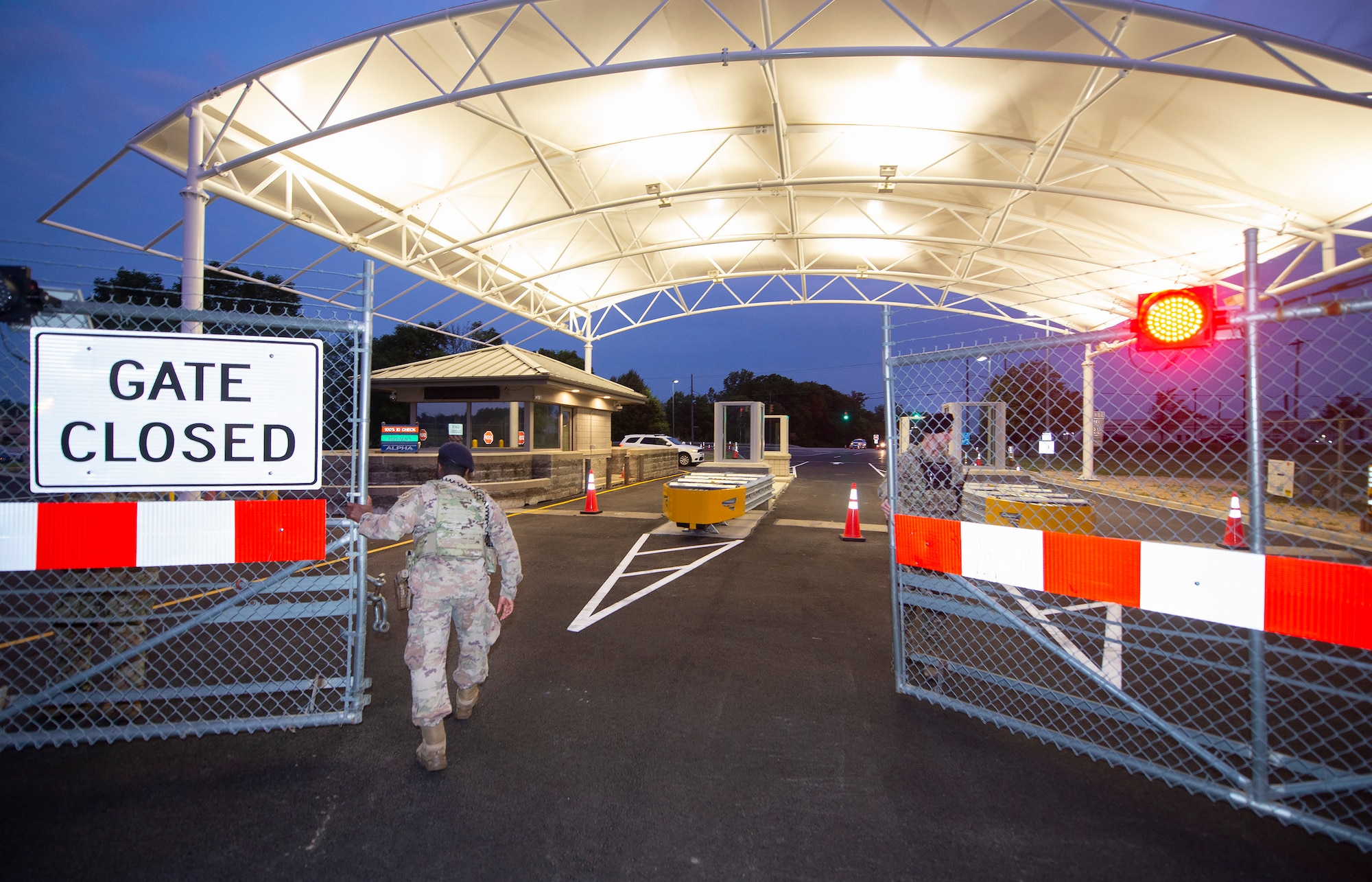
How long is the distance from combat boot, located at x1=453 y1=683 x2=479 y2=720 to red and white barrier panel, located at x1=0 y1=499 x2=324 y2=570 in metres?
1.22

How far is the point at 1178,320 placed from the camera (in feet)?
9.36

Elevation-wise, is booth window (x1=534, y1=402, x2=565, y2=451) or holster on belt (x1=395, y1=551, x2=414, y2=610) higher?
booth window (x1=534, y1=402, x2=565, y2=451)

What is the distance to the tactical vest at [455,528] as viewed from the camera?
3336mm

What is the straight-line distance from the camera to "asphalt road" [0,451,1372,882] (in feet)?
8.21

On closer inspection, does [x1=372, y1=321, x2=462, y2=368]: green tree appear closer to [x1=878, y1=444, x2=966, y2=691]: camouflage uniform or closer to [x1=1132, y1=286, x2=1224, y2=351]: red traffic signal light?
[x1=878, y1=444, x2=966, y2=691]: camouflage uniform

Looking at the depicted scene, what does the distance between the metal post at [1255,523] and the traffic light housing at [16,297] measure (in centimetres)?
622

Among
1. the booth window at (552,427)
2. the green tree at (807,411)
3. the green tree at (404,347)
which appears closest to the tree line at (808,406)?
the green tree at (807,411)

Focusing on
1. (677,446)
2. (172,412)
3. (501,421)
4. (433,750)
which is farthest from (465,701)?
(677,446)

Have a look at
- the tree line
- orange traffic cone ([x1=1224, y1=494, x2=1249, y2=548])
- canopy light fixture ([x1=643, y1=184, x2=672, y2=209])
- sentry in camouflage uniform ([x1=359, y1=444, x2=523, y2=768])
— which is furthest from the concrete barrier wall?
the tree line

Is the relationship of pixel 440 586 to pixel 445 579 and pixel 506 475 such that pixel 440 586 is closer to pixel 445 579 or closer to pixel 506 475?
pixel 445 579

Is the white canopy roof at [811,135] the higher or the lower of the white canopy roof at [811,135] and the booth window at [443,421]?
the higher

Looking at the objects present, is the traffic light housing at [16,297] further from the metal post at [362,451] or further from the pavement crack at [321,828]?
the pavement crack at [321,828]

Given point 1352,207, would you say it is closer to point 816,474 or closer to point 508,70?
point 508,70

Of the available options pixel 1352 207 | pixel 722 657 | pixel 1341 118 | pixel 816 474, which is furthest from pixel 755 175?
pixel 816 474
